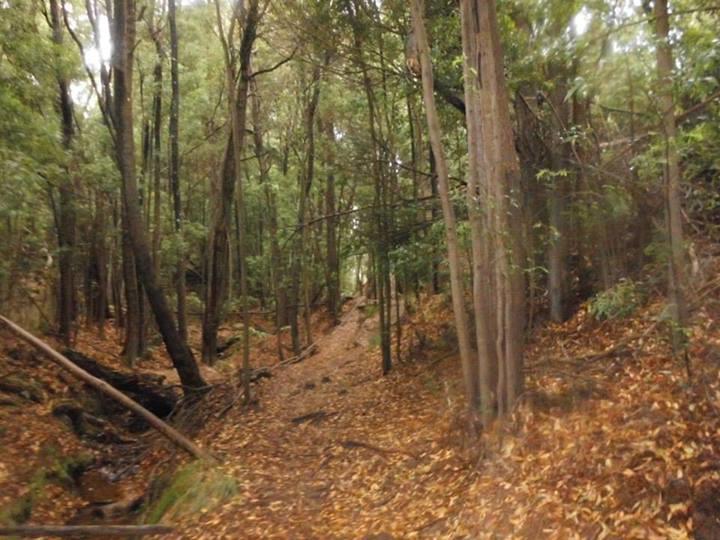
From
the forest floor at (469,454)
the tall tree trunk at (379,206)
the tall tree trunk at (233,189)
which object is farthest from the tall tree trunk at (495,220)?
the tall tree trunk at (233,189)

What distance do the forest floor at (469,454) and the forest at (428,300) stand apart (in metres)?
0.03

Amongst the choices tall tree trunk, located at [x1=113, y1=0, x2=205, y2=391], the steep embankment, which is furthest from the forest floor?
tall tree trunk, located at [x1=113, y1=0, x2=205, y2=391]

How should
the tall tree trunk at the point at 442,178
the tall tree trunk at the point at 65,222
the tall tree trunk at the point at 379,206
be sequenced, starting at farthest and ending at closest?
the tall tree trunk at the point at 65,222 → the tall tree trunk at the point at 379,206 → the tall tree trunk at the point at 442,178

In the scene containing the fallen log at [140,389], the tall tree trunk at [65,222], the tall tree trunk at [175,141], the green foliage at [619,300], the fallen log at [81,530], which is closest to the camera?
the fallen log at [81,530]

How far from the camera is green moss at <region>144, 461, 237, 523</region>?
8008mm

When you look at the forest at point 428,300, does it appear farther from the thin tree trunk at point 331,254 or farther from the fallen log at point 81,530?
the thin tree trunk at point 331,254

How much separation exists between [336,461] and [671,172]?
18.5 ft

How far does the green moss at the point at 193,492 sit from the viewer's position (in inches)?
315

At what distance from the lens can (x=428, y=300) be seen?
1458 cm

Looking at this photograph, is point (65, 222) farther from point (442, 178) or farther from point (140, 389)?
point (442, 178)

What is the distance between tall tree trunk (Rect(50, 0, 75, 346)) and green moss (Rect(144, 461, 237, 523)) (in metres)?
7.55

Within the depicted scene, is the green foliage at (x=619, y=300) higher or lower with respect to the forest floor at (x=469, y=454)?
higher

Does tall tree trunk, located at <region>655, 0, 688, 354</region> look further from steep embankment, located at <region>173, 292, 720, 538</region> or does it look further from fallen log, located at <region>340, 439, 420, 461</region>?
fallen log, located at <region>340, 439, 420, 461</region>

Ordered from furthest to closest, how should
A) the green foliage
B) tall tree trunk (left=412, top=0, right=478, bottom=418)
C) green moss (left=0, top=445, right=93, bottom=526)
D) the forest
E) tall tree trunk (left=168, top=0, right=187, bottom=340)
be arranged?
tall tree trunk (left=168, top=0, right=187, bottom=340) < green moss (left=0, top=445, right=93, bottom=526) < tall tree trunk (left=412, top=0, right=478, bottom=418) < the green foliage < the forest
